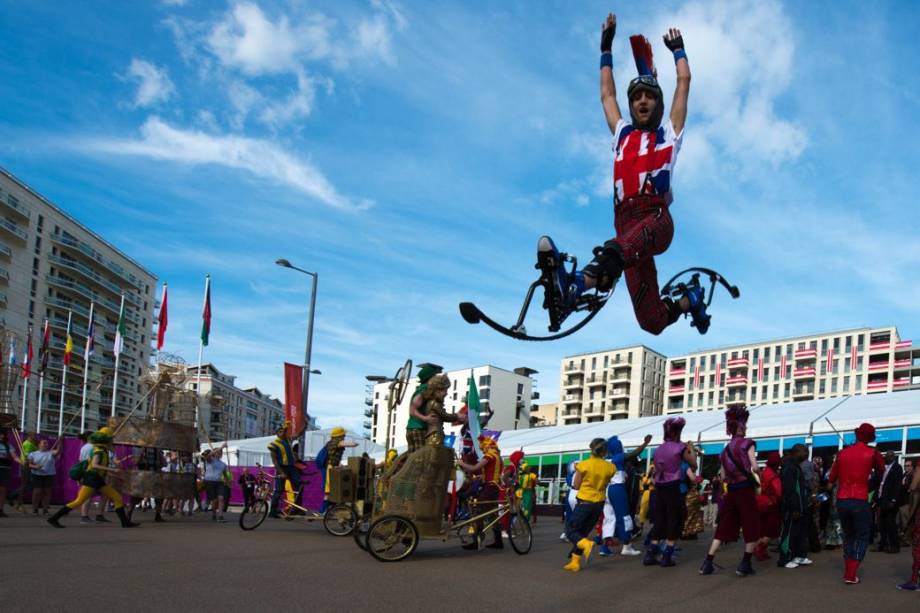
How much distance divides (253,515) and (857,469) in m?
10.2

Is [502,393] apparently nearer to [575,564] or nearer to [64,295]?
[64,295]

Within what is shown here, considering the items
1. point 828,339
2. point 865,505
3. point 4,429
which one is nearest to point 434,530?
point 865,505

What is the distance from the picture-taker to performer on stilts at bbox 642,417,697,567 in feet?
35.8

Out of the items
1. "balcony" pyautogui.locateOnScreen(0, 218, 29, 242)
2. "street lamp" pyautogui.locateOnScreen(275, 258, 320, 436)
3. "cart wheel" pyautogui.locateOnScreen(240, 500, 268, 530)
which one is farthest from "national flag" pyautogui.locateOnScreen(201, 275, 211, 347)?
"balcony" pyautogui.locateOnScreen(0, 218, 29, 242)

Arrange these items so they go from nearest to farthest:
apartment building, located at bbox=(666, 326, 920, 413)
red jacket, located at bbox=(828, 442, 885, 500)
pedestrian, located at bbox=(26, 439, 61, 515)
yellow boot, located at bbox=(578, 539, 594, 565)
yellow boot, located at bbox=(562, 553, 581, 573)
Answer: red jacket, located at bbox=(828, 442, 885, 500)
yellow boot, located at bbox=(578, 539, 594, 565)
yellow boot, located at bbox=(562, 553, 581, 573)
pedestrian, located at bbox=(26, 439, 61, 515)
apartment building, located at bbox=(666, 326, 920, 413)

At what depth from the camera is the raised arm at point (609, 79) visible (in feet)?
25.0

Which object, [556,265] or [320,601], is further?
[320,601]

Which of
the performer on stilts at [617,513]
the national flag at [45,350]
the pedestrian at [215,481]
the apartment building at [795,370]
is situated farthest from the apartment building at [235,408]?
the performer on stilts at [617,513]

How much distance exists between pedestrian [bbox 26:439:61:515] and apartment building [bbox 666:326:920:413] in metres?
102

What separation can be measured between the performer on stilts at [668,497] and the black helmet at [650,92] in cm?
472

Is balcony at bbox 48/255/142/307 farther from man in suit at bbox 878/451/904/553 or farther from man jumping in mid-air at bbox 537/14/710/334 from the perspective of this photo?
man jumping in mid-air at bbox 537/14/710/334

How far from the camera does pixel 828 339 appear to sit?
123250mm

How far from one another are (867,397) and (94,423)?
311 ft

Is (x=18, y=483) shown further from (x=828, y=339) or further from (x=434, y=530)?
(x=828, y=339)
